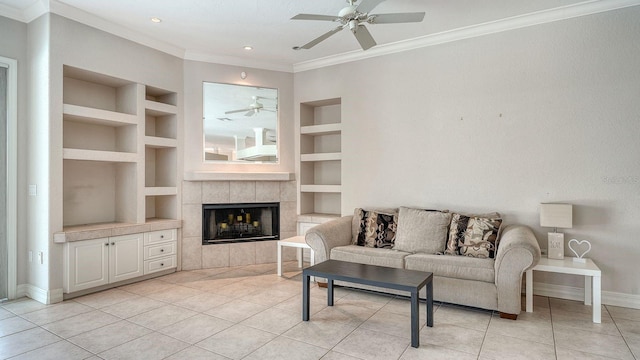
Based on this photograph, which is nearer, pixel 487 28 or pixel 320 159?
pixel 487 28

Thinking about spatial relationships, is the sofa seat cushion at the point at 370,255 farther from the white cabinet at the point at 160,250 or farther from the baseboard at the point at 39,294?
the baseboard at the point at 39,294

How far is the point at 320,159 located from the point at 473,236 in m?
2.53

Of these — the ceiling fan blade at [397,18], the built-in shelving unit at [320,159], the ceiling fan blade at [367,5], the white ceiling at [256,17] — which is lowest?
the built-in shelving unit at [320,159]

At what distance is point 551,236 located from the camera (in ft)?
12.2

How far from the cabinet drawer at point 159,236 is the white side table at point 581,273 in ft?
13.9

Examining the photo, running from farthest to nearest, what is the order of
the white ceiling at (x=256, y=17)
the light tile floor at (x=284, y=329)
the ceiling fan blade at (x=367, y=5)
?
the white ceiling at (x=256, y=17) → the ceiling fan blade at (x=367, y=5) → the light tile floor at (x=284, y=329)

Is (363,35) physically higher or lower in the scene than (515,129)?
higher

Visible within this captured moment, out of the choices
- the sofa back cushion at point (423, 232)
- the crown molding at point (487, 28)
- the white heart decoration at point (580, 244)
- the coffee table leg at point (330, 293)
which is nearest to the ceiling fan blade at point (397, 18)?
the crown molding at point (487, 28)

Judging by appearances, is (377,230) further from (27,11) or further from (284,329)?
(27,11)

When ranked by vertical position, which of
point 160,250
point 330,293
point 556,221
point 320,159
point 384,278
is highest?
point 320,159

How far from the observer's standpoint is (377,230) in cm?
444

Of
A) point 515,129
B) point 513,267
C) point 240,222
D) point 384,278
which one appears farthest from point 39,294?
point 515,129

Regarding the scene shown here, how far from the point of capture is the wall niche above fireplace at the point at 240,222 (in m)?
5.24

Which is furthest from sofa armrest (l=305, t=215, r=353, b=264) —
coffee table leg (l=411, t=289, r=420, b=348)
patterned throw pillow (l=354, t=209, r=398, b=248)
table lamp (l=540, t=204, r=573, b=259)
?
table lamp (l=540, t=204, r=573, b=259)
